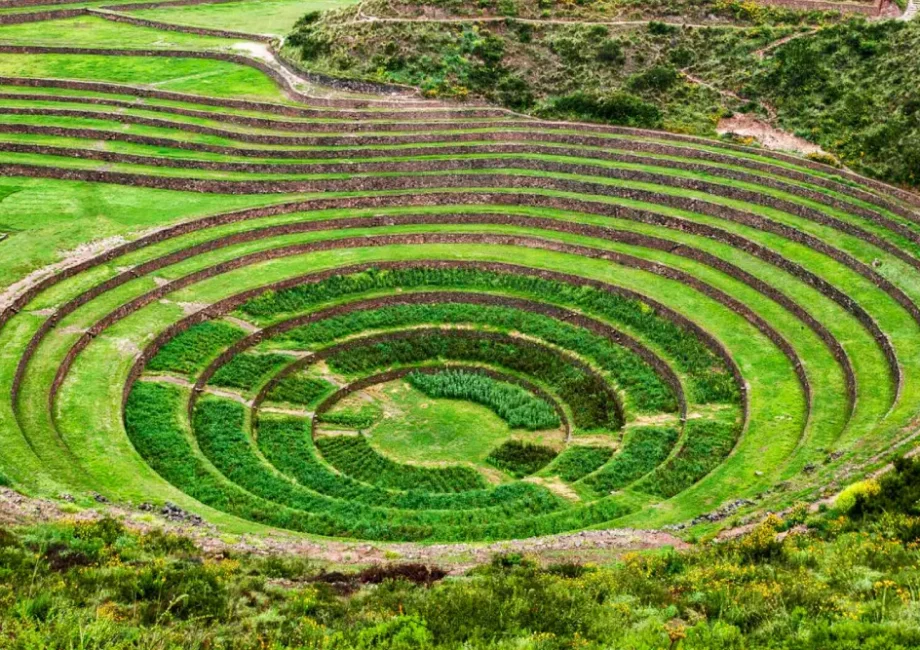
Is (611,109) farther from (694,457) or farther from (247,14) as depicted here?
(247,14)

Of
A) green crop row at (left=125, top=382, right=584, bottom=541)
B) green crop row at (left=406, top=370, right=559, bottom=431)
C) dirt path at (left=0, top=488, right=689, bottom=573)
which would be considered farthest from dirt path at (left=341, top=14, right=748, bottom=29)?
dirt path at (left=0, top=488, right=689, bottom=573)

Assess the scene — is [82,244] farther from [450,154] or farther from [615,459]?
[615,459]

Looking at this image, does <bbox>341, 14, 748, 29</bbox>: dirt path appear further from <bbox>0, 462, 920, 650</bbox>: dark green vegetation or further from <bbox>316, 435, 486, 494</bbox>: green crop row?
<bbox>0, 462, 920, 650</bbox>: dark green vegetation

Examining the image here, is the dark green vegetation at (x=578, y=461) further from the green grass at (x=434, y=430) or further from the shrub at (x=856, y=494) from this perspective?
the shrub at (x=856, y=494)

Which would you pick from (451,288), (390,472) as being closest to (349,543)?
(390,472)

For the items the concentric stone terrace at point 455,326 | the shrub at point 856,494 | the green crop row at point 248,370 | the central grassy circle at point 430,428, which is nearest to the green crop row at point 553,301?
the concentric stone terrace at point 455,326

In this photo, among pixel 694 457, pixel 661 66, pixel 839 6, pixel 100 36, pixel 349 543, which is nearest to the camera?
pixel 349 543
